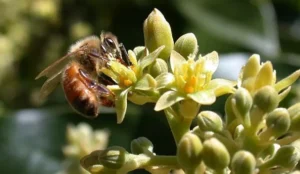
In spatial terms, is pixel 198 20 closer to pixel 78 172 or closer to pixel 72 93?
pixel 78 172

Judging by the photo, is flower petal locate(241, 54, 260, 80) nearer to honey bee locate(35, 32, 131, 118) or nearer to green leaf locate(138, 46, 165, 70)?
green leaf locate(138, 46, 165, 70)

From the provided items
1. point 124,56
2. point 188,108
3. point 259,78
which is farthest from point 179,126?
point 124,56

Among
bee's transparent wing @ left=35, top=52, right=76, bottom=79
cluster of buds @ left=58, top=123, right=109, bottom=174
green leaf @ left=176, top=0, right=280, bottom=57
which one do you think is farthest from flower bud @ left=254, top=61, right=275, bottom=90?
green leaf @ left=176, top=0, right=280, bottom=57

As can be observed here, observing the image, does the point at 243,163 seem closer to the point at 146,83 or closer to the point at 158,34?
the point at 146,83

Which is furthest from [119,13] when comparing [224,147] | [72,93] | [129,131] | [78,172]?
[224,147]

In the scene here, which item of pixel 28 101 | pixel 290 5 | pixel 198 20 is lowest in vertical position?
pixel 28 101

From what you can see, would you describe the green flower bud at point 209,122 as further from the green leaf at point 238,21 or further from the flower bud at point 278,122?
the green leaf at point 238,21
